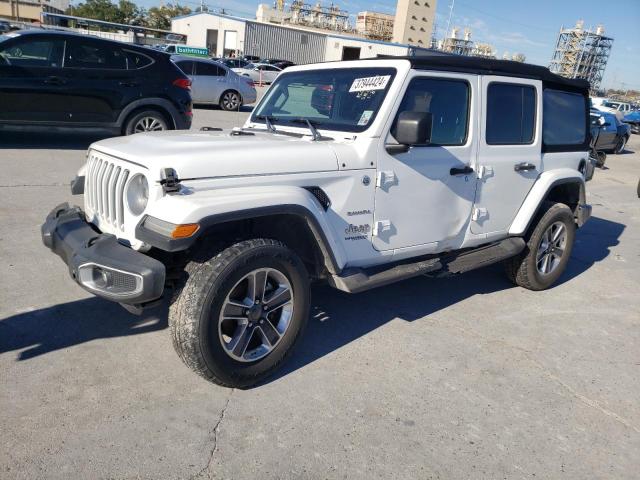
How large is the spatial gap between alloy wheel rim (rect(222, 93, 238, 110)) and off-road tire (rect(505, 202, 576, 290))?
14186mm

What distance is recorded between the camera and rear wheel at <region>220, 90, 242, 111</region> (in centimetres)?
1748

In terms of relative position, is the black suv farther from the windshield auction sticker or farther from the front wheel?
the front wheel

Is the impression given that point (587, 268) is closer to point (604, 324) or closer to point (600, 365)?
point (604, 324)

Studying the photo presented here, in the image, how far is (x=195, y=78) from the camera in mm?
16875

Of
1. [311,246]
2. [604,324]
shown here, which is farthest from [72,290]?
[604,324]

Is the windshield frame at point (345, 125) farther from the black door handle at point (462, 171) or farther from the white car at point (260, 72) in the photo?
the white car at point (260, 72)

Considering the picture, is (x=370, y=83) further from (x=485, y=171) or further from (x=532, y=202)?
(x=532, y=202)

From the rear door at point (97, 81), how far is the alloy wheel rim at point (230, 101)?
353 inches

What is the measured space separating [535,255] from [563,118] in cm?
139

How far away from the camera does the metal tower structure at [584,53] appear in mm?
A: 104688

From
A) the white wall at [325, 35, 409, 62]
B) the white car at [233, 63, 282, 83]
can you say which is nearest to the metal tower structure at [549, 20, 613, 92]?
the white wall at [325, 35, 409, 62]

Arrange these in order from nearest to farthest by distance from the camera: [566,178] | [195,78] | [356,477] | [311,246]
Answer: [356,477] → [311,246] → [566,178] → [195,78]

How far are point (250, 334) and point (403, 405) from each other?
3.31 ft

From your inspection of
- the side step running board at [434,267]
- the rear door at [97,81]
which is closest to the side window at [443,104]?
the side step running board at [434,267]
